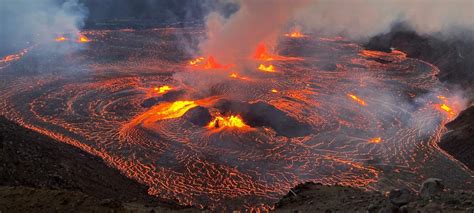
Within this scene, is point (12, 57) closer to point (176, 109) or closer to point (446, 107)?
point (176, 109)

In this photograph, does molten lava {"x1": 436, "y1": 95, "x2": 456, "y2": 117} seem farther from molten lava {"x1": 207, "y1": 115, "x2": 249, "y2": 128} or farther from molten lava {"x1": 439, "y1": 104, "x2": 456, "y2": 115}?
molten lava {"x1": 207, "y1": 115, "x2": 249, "y2": 128}

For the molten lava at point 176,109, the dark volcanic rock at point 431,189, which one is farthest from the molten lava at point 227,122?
the dark volcanic rock at point 431,189

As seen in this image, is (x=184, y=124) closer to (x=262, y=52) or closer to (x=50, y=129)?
(x=50, y=129)

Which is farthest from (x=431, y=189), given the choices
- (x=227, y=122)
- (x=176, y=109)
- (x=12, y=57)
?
(x=12, y=57)

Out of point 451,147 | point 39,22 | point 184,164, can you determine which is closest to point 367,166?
point 451,147

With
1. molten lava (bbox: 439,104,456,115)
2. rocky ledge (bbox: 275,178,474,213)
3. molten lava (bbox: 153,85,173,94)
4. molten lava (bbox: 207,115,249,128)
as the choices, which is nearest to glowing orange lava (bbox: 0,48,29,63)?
molten lava (bbox: 153,85,173,94)

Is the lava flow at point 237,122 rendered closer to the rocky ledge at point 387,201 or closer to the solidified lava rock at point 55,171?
the solidified lava rock at point 55,171
